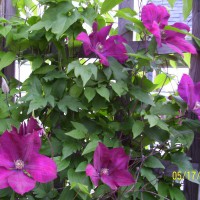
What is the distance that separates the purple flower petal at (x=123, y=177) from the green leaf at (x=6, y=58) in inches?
20.4

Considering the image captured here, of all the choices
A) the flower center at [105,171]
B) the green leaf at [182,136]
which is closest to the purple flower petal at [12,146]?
the flower center at [105,171]

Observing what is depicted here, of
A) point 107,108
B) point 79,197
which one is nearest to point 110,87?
point 107,108

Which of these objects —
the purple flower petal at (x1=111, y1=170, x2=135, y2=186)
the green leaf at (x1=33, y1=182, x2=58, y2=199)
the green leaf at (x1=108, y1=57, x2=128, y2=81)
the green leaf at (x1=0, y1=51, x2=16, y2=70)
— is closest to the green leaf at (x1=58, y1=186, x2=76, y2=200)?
the green leaf at (x1=33, y1=182, x2=58, y2=199)

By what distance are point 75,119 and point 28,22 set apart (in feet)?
1.19

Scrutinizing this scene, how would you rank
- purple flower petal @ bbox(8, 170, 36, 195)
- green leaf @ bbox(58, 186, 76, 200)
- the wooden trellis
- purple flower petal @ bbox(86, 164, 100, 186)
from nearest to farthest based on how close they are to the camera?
purple flower petal @ bbox(8, 170, 36, 195)
purple flower petal @ bbox(86, 164, 100, 186)
green leaf @ bbox(58, 186, 76, 200)
the wooden trellis

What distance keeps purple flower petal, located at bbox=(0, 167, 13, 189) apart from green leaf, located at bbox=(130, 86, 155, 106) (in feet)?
1.38

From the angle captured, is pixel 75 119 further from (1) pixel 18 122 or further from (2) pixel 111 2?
(2) pixel 111 2

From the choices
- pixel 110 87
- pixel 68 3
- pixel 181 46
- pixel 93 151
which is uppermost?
pixel 68 3

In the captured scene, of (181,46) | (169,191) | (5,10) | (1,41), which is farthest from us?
(5,10)

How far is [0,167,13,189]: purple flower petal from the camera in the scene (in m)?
0.84

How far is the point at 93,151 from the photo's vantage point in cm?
105

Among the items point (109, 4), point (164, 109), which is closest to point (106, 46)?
point (109, 4)

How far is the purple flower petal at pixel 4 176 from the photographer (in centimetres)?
84
